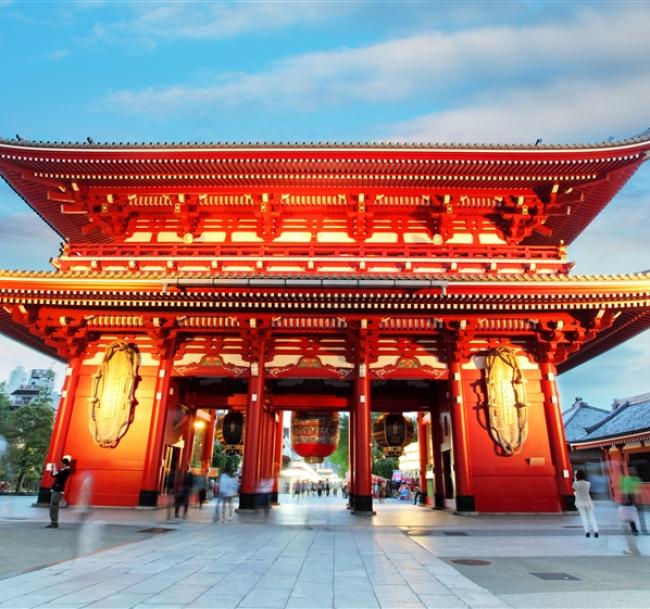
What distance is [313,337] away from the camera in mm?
15547

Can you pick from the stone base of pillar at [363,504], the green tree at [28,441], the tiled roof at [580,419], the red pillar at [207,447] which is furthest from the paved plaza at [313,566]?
the green tree at [28,441]

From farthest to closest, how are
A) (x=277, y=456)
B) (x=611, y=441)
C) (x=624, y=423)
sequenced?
1. (x=624, y=423)
2. (x=611, y=441)
3. (x=277, y=456)

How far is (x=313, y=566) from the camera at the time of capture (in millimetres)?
6457

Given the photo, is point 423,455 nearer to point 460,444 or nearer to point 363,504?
point 460,444

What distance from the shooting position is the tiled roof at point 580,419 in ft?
107

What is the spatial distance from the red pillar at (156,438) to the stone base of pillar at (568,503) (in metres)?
Result: 12.8

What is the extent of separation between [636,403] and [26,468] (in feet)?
158

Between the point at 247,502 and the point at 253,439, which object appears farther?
the point at 253,439

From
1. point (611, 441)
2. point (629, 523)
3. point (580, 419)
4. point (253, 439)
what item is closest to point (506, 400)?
point (629, 523)

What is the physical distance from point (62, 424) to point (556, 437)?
52.9 feet

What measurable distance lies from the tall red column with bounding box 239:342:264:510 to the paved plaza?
2865mm

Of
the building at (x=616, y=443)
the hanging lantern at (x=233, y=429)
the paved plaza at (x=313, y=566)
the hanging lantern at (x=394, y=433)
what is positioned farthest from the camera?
the building at (x=616, y=443)

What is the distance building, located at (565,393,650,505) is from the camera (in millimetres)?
22531

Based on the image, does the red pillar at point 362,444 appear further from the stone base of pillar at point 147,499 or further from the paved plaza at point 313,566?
the stone base of pillar at point 147,499
